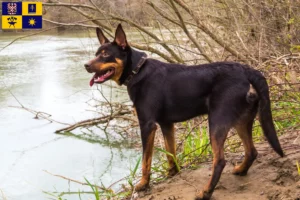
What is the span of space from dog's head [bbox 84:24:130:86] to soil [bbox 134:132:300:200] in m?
1.18

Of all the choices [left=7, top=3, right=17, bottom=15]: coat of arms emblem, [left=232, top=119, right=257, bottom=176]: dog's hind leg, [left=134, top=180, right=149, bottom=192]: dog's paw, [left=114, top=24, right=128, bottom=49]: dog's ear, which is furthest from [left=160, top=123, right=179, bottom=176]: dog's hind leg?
[left=7, top=3, right=17, bottom=15]: coat of arms emblem

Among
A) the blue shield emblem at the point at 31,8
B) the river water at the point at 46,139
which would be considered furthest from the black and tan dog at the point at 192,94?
the blue shield emblem at the point at 31,8

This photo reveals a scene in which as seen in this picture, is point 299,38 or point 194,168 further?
point 299,38

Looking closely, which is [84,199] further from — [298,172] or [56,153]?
[298,172]

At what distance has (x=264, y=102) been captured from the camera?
344 centimetres

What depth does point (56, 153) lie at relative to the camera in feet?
28.5

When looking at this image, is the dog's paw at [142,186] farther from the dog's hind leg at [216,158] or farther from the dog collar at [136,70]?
the dog collar at [136,70]

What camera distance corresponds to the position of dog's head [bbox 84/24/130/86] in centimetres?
370

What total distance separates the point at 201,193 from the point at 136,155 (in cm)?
505

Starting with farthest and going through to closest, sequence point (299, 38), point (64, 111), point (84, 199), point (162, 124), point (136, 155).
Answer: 1. point (64, 111)
2. point (136, 155)
3. point (299, 38)
4. point (84, 199)
5. point (162, 124)

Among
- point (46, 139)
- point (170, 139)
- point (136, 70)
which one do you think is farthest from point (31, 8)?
point (170, 139)

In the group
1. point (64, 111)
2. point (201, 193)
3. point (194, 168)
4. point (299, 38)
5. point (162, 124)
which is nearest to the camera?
point (201, 193)

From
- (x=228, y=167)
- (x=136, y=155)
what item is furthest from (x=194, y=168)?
(x=136, y=155)

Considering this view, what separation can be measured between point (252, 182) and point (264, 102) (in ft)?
2.45
